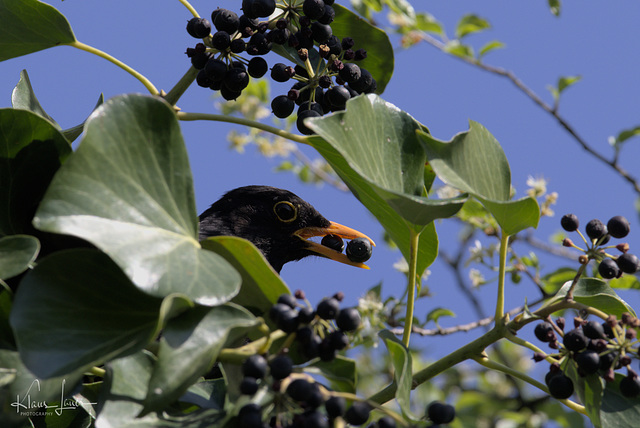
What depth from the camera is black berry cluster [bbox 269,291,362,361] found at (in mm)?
1794

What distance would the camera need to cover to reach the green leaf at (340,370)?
1866 mm

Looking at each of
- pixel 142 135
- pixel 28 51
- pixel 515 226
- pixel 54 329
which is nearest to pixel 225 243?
pixel 142 135

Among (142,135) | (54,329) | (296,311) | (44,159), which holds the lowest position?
(54,329)

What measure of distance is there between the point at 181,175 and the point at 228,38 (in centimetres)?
86

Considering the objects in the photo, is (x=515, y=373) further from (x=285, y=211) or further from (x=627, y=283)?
(x=285, y=211)

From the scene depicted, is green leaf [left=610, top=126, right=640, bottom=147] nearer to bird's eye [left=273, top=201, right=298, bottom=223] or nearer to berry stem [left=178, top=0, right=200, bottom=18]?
bird's eye [left=273, top=201, right=298, bottom=223]

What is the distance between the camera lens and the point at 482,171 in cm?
215

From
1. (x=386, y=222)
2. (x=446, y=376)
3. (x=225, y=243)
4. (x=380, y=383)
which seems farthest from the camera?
(x=446, y=376)

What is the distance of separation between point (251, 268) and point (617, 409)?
1077mm

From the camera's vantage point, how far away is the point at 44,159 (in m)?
2.16

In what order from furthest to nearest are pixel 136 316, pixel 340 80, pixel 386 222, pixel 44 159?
pixel 340 80
pixel 386 222
pixel 44 159
pixel 136 316

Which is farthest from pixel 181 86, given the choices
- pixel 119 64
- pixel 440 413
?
pixel 440 413

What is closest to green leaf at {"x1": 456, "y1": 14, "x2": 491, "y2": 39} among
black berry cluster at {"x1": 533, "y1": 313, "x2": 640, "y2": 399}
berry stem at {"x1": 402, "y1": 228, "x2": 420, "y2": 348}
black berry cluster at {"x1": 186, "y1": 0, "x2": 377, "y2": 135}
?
black berry cluster at {"x1": 186, "y1": 0, "x2": 377, "y2": 135}

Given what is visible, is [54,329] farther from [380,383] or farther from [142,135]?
[380,383]
